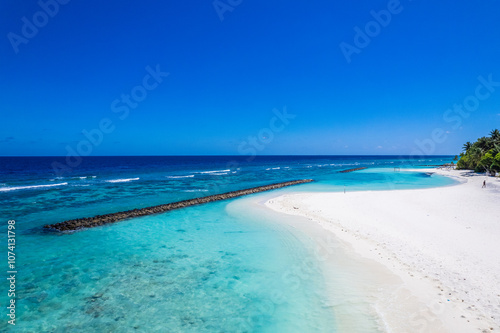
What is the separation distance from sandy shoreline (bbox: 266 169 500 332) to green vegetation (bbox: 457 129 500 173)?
3083 cm

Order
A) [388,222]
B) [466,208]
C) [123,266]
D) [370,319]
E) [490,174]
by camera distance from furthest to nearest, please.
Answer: [490,174], [466,208], [388,222], [123,266], [370,319]

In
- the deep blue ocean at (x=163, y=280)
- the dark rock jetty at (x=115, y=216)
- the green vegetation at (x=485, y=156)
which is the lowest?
the deep blue ocean at (x=163, y=280)

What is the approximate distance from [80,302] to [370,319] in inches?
358

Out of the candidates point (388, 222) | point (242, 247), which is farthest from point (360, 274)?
point (388, 222)

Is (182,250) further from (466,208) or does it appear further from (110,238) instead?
(466,208)

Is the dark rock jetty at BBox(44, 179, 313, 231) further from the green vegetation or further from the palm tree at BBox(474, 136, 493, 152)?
the palm tree at BBox(474, 136, 493, 152)

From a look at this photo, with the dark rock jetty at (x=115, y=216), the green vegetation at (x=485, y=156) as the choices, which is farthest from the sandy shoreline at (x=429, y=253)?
the green vegetation at (x=485, y=156)

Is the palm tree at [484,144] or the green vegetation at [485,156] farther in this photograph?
Answer: the palm tree at [484,144]

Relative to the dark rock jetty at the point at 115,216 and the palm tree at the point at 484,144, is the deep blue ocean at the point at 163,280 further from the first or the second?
the palm tree at the point at 484,144

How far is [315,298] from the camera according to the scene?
8.19 metres

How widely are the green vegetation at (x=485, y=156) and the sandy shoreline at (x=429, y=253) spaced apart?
30.8 meters

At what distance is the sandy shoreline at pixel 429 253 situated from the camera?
6793mm

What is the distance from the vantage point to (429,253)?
427 inches

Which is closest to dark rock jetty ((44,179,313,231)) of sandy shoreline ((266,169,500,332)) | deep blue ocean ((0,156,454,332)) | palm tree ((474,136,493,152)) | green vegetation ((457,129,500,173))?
deep blue ocean ((0,156,454,332))
